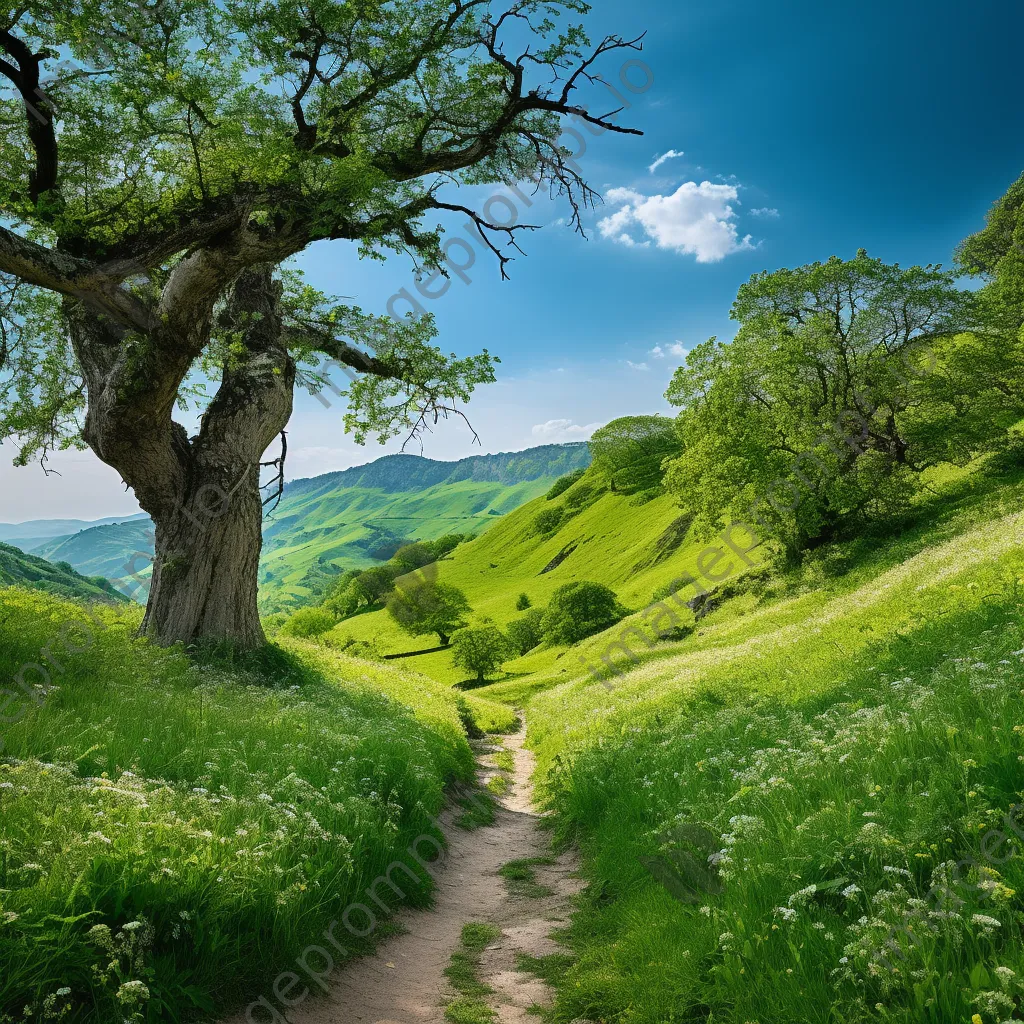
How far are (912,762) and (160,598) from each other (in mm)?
15782

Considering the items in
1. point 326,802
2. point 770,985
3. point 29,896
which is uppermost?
point 29,896

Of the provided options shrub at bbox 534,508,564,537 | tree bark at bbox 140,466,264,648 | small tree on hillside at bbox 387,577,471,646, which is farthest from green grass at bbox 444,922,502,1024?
shrub at bbox 534,508,564,537

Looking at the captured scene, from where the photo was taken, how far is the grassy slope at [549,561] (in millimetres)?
85000

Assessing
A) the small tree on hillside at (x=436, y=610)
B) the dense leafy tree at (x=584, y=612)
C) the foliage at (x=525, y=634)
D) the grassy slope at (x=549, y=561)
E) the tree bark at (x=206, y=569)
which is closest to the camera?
the tree bark at (x=206, y=569)

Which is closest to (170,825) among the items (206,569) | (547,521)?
(206,569)

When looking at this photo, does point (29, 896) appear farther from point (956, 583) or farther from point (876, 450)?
point (876, 450)

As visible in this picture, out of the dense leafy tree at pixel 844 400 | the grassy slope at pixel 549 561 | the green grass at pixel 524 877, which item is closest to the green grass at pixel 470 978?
the green grass at pixel 524 877

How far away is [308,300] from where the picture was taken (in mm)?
20422

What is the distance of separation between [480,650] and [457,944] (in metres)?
65.6

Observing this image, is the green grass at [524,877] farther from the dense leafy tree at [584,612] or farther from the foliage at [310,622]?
the foliage at [310,622]

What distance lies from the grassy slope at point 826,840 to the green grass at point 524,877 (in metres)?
0.83

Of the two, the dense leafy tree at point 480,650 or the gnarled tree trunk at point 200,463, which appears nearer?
the gnarled tree trunk at point 200,463

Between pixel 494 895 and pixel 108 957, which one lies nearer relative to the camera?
pixel 108 957

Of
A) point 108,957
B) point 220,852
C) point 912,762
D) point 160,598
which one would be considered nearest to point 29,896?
point 108,957
